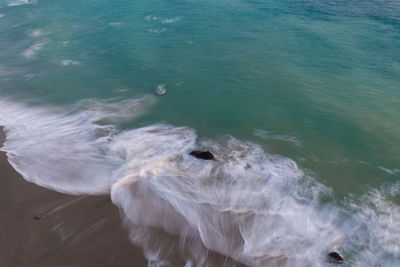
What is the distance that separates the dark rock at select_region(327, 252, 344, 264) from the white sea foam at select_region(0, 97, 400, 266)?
0.13m

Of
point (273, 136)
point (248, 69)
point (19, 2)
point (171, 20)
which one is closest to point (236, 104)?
point (273, 136)

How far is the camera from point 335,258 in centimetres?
557

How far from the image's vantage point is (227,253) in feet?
18.0

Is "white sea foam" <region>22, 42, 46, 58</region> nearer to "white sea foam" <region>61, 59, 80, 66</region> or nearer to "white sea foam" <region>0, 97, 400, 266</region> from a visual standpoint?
"white sea foam" <region>61, 59, 80, 66</region>

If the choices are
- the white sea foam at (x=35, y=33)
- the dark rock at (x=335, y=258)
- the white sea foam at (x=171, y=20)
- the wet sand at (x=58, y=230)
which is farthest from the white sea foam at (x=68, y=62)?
the dark rock at (x=335, y=258)

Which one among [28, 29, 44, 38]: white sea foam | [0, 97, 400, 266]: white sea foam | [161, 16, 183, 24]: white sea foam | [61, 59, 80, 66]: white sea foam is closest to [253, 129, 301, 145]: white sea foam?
[0, 97, 400, 266]: white sea foam

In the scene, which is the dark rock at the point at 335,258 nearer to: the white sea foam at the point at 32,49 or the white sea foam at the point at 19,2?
the white sea foam at the point at 32,49

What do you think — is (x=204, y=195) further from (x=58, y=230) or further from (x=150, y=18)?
(x=150, y=18)

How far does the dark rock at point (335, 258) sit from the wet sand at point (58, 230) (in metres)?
3.44

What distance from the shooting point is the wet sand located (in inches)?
205

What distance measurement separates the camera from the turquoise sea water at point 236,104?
6727 millimetres

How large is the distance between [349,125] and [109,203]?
754 centimetres

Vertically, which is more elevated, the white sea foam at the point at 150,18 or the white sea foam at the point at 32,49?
the white sea foam at the point at 150,18

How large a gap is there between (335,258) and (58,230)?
5.24 m
